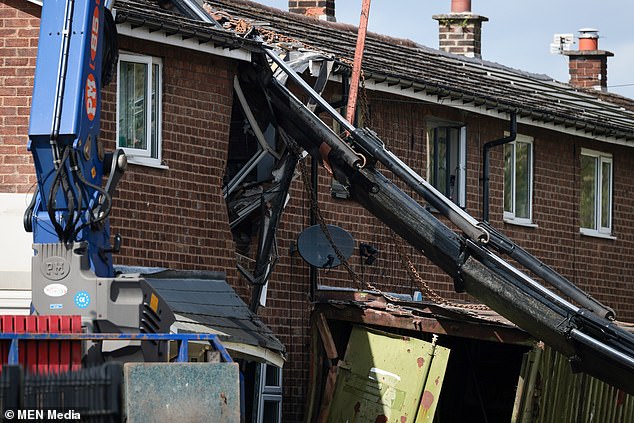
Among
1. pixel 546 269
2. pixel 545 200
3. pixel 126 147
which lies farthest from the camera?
pixel 545 200

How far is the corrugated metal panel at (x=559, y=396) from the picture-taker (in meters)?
21.0

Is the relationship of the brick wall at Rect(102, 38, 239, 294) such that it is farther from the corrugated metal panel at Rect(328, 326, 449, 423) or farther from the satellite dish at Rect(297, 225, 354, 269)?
the corrugated metal panel at Rect(328, 326, 449, 423)

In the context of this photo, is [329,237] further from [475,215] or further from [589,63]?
[589,63]

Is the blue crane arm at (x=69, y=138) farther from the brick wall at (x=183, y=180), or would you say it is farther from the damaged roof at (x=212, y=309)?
the brick wall at (x=183, y=180)

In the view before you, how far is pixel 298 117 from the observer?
19406mm

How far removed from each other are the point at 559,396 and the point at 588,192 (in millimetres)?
7847

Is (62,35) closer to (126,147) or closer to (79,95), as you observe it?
(79,95)

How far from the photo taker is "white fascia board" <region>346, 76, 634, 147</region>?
22953 millimetres

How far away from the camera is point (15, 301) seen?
17.9 m

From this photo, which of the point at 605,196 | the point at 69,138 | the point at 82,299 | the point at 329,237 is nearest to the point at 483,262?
the point at 329,237

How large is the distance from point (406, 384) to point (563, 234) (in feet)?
26.5

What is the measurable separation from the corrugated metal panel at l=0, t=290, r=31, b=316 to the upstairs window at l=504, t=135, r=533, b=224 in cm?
1080

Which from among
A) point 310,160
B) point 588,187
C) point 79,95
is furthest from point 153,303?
point 588,187

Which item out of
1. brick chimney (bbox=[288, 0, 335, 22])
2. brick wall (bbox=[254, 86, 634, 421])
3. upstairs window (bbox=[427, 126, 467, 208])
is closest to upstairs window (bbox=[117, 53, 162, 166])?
brick wall (bbox=[254, 86, 634, 421])
